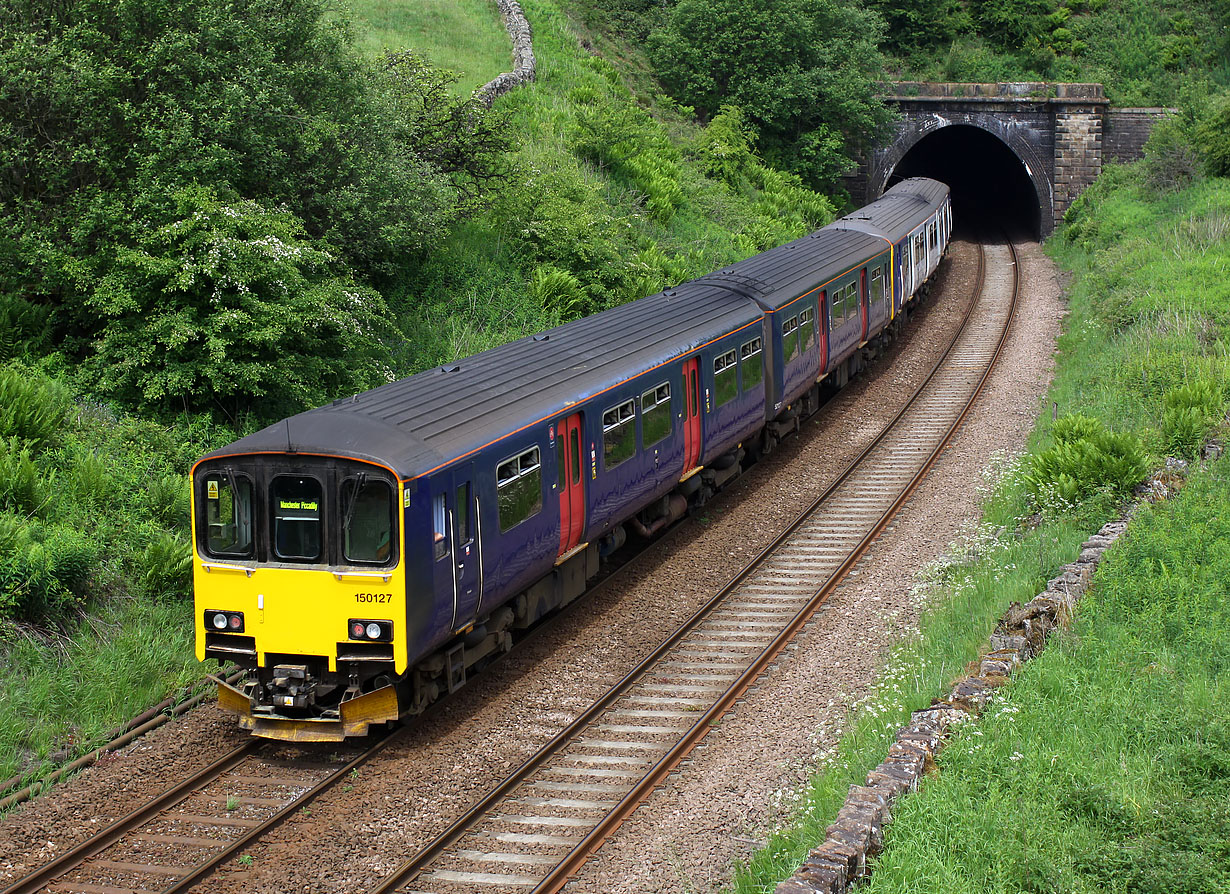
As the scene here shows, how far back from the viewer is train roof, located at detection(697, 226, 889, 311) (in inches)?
→ 734

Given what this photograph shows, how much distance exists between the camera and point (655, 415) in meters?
14.2

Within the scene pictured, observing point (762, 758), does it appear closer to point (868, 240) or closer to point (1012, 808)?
point (1012, 808)

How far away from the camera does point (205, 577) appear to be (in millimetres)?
9992

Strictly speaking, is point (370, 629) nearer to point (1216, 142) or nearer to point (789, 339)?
point (789, 339)

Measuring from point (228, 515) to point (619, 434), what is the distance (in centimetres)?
489

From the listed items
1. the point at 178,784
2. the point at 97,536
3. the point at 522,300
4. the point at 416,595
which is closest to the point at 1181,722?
the point at 416,595

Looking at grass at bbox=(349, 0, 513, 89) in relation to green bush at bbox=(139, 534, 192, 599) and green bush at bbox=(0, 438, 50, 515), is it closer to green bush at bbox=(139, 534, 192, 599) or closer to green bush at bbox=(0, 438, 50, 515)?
green bush at bbox=(0, 438, 50, 515)

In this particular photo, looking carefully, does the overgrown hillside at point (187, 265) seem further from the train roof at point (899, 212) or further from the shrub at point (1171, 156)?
the shrub at point (1171, 156)

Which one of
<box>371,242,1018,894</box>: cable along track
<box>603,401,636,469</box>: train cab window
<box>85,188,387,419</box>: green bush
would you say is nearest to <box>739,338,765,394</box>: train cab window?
<box>371,242,1018,894</box>: cable along track

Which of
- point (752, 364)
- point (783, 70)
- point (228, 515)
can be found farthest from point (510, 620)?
point (783, 70)

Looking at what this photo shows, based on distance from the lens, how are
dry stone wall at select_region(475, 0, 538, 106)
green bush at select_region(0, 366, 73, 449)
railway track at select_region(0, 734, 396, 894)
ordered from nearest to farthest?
railway track at select_region(0, 734, 396, 894) < green bush at select_region(0, 366, 73, 449) < dry stone wall at select_region(475, 0, 538, 106)

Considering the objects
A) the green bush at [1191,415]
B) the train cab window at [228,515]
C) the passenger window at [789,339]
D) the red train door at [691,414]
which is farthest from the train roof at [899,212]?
the train cab window at [228,515]

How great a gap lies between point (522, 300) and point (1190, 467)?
1242 cm

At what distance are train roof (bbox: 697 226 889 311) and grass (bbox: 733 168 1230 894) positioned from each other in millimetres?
5085
